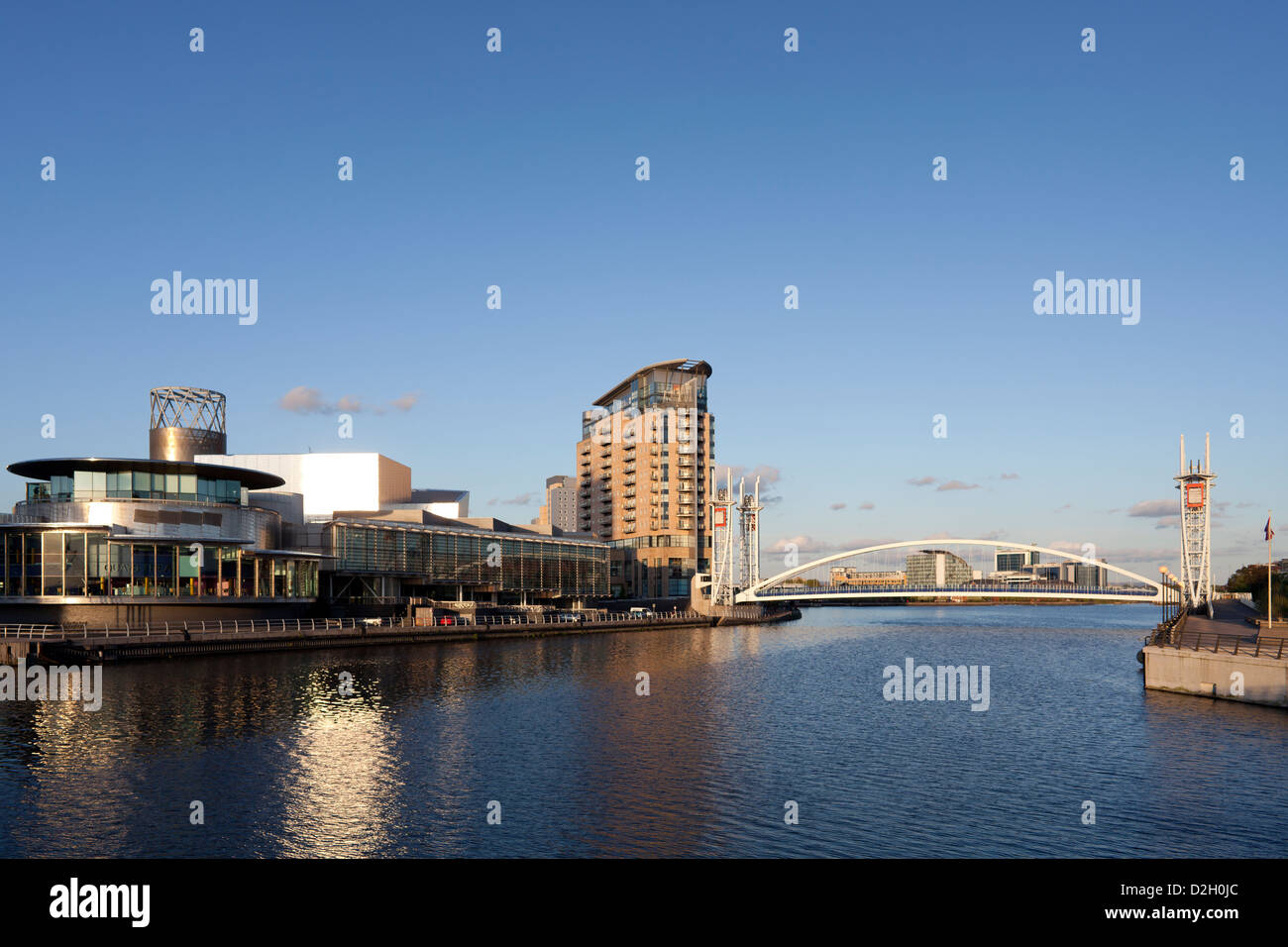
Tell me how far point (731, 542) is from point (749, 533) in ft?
26.2

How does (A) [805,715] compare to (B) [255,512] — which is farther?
(B) [255,512]

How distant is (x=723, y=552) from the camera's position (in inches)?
6038

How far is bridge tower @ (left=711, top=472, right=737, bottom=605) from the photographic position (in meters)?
149

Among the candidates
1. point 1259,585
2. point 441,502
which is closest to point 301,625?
point 441,502

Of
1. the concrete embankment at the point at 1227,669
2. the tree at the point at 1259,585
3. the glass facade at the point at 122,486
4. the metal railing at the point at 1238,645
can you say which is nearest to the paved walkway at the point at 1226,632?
the metal railing at the point at 1238,645

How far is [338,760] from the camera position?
3522cm

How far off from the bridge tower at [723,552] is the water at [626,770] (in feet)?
287

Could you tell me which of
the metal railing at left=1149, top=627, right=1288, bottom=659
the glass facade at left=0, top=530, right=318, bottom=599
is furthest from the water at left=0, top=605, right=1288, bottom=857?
the glass facade at left=0, top=530, right=318, bottom=599

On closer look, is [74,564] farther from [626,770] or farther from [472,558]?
[626,770]

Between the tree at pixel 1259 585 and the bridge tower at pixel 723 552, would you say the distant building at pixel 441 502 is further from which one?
the tree at pixel 1259 585

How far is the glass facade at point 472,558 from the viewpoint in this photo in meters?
117
